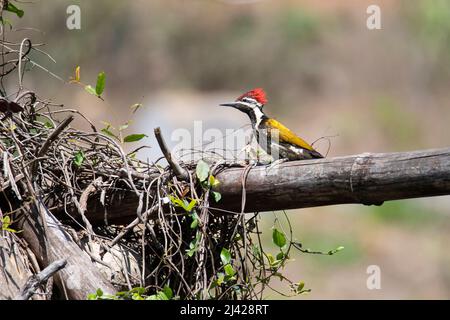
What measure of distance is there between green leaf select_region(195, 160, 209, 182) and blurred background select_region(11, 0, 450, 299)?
8994 mm

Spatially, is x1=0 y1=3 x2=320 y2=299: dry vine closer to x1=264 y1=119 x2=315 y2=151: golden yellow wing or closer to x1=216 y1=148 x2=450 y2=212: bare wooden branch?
x1=216 y1=148 x2=450 y2=212: bare wooden branch

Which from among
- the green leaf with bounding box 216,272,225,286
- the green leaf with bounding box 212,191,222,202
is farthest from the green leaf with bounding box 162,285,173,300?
the green leaf with bounding box 212,191,222,202

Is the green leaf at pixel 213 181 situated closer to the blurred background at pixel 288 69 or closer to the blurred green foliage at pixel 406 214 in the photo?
the blurred background at pixel 288 69

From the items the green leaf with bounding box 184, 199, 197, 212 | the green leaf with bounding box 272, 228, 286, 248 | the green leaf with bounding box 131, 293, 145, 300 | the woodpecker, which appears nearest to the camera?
the green leaf with bounding box 131, 293, 145, 300

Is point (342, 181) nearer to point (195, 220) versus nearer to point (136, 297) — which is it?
point (195, 220)

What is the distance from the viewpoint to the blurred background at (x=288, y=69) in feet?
45.8

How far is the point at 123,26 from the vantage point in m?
16.5

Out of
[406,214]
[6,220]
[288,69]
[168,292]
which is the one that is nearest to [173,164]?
[168,292]

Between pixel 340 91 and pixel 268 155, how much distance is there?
12.1m

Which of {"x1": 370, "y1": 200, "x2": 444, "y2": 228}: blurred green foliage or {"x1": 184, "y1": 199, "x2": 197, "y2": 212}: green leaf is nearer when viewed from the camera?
{"x1": 184, "y1": 199, "x2": 197, "y2": 212}: green leaf

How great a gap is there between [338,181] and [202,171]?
70 centimetres

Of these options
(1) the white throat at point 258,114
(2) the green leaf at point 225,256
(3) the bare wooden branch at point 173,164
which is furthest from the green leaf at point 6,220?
(1) the white throat at point 258,114

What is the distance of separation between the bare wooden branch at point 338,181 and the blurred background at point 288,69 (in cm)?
908

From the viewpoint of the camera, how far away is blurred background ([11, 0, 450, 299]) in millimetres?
13953
